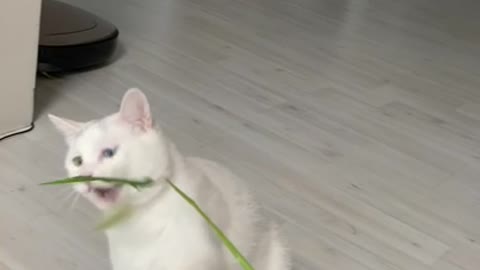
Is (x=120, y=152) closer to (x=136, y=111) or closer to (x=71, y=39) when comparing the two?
(x=136, y=111)

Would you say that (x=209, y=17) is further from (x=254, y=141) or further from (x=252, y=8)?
(x=254, y=141)

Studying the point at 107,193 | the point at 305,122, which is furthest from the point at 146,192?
the point at 305,122

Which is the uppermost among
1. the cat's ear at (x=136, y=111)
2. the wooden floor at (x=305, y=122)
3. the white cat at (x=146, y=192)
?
the cat's ear at (x=136, y=111)

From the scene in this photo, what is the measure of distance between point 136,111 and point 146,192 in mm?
103

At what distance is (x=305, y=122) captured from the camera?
6.73 ft

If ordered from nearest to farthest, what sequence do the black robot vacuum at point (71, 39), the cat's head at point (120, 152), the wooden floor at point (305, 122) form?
the cat's head at point (120, 152)
the wooden floor at point (305, 122)
the black robot vacuum at point (71, 39)

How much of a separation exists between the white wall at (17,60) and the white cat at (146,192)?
655 millimetres

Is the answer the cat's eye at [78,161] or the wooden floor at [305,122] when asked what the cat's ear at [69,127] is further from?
the wooden floor at [305,122]

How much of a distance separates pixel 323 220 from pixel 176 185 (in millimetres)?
711

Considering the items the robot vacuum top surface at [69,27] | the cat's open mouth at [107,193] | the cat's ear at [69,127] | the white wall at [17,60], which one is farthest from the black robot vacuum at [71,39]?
the cat's open mouth at [107,193]

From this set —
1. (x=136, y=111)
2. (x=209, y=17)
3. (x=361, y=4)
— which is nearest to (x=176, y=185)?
(x=136, y=111)

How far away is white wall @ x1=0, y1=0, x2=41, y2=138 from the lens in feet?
5.29

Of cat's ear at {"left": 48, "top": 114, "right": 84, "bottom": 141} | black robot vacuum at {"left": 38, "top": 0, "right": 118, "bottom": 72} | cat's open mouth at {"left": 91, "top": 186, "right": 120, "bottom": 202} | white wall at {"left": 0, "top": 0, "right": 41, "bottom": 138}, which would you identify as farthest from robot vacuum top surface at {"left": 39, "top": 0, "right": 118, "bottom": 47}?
cat's open mouth at {"left": 91, "top": 186, "right": 120, "bottom": 202}

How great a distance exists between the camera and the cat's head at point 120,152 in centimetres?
95
